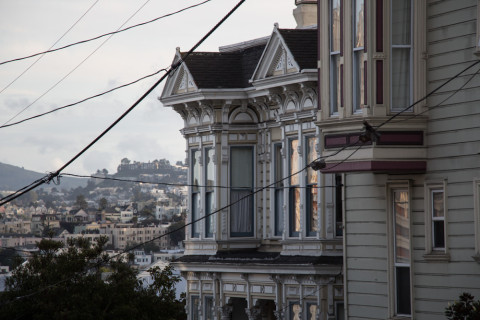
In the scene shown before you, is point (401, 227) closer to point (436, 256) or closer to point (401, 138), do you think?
point (436, 256)

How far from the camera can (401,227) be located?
1000 inches

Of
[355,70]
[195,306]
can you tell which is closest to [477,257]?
[355,70]

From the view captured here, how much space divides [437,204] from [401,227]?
3.81 ft

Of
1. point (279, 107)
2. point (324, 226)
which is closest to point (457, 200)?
point (324, 226)

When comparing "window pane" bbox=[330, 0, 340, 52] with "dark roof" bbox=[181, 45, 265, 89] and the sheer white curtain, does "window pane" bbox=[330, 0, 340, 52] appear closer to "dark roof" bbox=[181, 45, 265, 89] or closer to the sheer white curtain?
"dark roof" bbox=[181, 45, 265, 89]

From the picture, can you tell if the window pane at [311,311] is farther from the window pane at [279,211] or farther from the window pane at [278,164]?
the window pane at [278,164]

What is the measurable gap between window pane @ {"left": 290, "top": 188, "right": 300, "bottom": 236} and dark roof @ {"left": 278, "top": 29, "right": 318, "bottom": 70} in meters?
3.11

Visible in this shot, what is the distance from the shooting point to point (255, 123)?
3441 centimetres

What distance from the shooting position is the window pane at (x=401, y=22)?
24531 millimetres

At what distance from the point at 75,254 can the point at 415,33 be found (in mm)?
10489

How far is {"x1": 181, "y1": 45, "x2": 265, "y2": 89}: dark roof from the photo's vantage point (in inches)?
1359

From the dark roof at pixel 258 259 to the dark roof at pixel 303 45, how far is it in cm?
434

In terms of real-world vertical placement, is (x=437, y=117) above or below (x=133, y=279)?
above

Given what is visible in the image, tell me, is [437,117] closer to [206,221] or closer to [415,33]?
[415,33]
